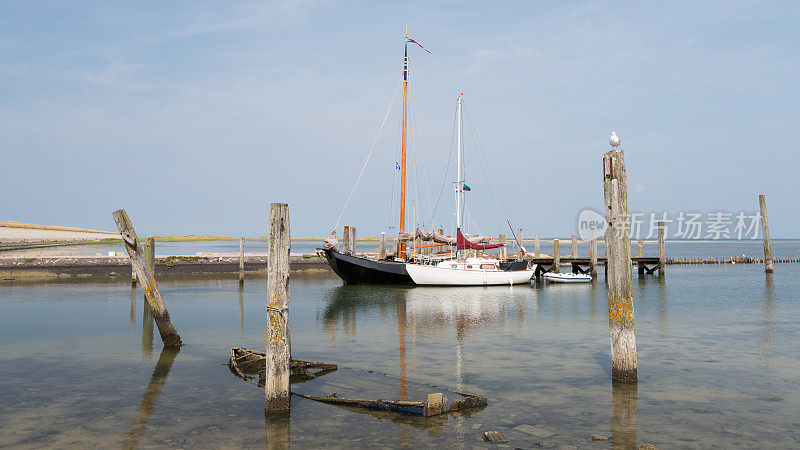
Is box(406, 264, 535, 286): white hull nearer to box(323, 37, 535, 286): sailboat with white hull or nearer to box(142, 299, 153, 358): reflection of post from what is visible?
box(323, 37, 535, 286): sailboat with white hull

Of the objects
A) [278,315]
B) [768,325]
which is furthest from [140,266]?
[768,325]

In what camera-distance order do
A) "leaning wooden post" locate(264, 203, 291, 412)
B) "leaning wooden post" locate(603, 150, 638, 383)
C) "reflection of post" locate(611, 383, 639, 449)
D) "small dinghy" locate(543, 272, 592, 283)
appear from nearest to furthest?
"reflection of post" locate(611, 383, 639, 449), "leaning wooden post" locate(264, 203, 291, 412), "leaning wooden post" locate(603, 150, 638, 383), "small dinghy" locate(543, 272, 592, 283)

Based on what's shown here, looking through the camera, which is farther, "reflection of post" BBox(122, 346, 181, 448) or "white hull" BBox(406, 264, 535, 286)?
"white hull" BBox(406, 264, 535, 286)

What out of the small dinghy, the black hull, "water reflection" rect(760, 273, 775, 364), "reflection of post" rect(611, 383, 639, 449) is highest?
the black hull

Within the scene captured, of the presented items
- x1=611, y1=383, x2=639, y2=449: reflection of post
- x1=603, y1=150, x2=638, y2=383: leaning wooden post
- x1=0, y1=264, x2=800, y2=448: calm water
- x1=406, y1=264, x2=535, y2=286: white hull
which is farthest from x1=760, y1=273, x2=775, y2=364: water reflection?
x1=406, y1=264, x2=535, y2=286: white hull

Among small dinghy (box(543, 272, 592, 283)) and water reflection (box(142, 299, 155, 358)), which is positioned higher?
small dinghy (box(543, 272, 592, 283))

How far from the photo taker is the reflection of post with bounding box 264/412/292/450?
7.34 metres

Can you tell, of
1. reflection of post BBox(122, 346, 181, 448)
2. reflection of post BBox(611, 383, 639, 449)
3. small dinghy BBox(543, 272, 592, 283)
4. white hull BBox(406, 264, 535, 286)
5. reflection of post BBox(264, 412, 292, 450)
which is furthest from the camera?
small dinghy BBox(543, 272, 592, 283)

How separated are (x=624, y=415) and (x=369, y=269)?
1029 inches

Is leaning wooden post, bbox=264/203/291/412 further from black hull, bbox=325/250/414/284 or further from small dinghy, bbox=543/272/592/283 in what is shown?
small dinghy, bbox=543/272/592/283

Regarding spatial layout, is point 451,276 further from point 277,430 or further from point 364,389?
point 277,430

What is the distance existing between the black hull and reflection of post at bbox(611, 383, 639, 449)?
23.9 m

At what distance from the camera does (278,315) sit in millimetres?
8164

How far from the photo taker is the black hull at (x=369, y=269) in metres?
33.9
